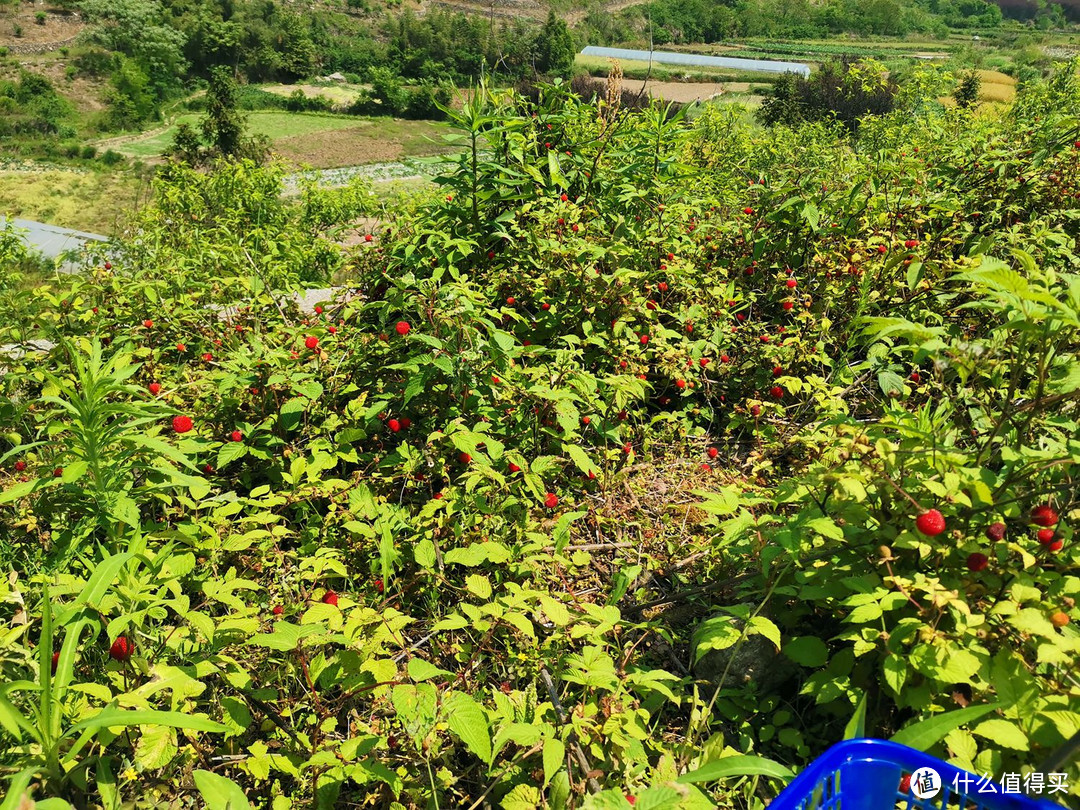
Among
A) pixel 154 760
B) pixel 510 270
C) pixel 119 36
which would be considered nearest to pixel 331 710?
pixel 154 760

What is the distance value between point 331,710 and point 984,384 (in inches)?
97.2

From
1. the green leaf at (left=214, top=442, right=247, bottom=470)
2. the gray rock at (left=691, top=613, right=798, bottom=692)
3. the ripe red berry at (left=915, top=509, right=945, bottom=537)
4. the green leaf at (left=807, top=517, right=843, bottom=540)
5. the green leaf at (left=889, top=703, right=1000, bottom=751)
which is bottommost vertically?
the gray rock at (left=691, top=613, right=798, bottom=692)

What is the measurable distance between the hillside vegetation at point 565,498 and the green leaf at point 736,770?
0.04 ft

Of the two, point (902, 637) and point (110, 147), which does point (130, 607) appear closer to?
point (902, 637)

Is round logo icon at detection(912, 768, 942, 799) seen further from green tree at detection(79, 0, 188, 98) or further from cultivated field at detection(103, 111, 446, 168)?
green tree at detection(79, 0, 188, 98)

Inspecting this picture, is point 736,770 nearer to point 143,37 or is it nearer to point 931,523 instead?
point 931,523

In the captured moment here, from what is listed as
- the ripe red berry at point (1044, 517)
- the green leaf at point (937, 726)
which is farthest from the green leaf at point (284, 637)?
the ripe red berry at point (1044, 517)

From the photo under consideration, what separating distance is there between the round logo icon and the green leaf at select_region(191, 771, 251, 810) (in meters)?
1.35

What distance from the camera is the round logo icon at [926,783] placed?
1119 mm

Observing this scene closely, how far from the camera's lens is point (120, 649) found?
161 centimetres

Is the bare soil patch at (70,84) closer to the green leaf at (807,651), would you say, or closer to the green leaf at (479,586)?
the green leaf at (479,586)

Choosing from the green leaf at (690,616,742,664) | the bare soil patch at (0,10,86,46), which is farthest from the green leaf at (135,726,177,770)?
the bare soil patch at (0,10,86,46)

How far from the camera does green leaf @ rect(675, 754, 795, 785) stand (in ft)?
4.08

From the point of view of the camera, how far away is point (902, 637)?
150cm
